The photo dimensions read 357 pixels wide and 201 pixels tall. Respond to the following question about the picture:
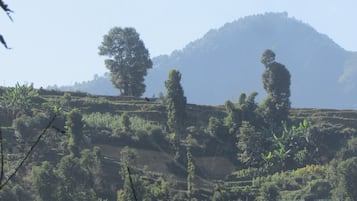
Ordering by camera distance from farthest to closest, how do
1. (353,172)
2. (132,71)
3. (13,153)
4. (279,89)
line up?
(132,71)
(279,89)
(13,153)
(353,172)

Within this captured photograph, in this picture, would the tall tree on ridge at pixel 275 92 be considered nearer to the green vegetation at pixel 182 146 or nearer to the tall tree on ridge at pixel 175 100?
the green vegetation at pixel 182 146

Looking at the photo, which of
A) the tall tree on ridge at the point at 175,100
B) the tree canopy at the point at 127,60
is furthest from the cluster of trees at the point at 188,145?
the tree canopy at the point at 127,60

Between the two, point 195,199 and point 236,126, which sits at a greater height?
point 236,126

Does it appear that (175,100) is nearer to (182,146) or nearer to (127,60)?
(182,146)

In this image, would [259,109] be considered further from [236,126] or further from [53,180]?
[53,180]

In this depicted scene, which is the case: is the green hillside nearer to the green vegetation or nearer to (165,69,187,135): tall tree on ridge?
the green vegetation

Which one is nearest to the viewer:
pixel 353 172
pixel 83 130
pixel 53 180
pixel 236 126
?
pixel 53 180

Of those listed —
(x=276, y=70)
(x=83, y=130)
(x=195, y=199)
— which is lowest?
(x=195, y=199)

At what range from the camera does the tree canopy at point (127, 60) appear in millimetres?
92625

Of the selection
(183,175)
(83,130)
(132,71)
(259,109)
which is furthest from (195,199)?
(132,71)

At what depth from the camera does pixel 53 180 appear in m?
51.7

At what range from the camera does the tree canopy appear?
9262 centimetres

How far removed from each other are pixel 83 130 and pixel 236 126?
50.1 ft

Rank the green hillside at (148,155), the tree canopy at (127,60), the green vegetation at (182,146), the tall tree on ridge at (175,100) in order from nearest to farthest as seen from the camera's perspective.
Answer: the green hillside at (148,155), the green vegetation at (182,146), the tall tree on ridge at (175,100), the tree canopy at (127,60)
